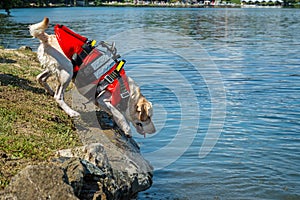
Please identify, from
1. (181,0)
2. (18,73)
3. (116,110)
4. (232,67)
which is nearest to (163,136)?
(116,110)

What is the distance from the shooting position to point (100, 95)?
340 inches

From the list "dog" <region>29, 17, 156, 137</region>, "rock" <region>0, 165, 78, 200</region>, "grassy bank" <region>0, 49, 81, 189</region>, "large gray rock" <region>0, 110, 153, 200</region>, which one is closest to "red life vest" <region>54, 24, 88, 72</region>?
"dog" <region>29, 17, 156, 137</region>

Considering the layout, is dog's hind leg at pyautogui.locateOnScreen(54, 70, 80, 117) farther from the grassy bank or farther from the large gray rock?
the large gray rock

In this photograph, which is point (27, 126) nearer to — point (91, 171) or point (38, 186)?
point (91, 171)

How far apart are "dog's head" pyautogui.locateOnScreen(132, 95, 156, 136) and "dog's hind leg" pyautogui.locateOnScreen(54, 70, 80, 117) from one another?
3.84ft

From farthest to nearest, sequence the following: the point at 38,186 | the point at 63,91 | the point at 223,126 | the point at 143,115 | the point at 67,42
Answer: the point at 223,126 < the point at 63,91 < the point at 67,42 < the point at 143,115 < the point at 38,186

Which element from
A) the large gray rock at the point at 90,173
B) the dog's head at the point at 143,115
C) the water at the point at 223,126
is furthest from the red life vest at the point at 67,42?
the water at the point at 223,126

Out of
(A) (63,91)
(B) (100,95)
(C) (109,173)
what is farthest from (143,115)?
(C) (109,173)

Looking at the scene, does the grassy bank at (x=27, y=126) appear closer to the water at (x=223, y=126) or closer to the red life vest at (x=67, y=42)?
the red life vest at (x=67, y=42)

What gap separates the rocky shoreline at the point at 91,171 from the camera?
5.23 metres

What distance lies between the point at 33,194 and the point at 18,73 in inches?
294

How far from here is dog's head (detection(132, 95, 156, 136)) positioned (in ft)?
27.6

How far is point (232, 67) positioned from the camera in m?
21.3

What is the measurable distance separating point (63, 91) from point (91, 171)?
3.24m
